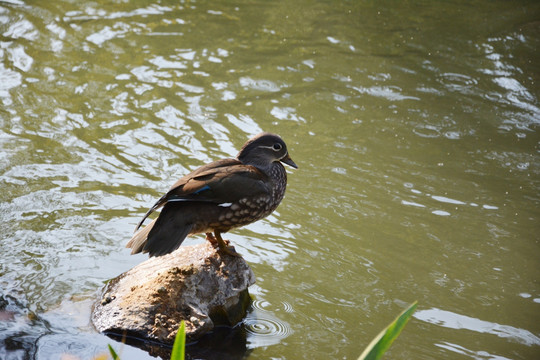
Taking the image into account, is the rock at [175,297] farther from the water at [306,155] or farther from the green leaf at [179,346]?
the green leaf at [179,346]

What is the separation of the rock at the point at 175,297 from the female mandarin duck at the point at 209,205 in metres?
0.17

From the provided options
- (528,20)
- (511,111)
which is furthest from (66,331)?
(528,20)

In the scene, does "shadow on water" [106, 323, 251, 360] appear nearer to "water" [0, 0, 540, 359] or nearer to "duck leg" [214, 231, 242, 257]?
"water" [0, 0, 540, 359]

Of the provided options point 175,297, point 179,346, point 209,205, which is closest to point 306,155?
point 209,205

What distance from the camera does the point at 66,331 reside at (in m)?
3.96

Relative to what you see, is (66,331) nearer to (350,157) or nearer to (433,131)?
(350,157)

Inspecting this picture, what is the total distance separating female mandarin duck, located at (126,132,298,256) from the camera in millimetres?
3980

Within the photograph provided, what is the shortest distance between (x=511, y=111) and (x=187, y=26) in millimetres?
4498

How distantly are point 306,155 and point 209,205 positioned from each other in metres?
2.65

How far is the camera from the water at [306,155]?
4.50 meters

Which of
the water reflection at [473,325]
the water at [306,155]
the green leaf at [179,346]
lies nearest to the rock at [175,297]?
the water at [306,155]

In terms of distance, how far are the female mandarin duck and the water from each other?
651 millimetres

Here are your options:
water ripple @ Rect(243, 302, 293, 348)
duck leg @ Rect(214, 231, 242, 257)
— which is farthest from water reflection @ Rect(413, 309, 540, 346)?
duck leg @ Rect(214, 231, 242, 257)

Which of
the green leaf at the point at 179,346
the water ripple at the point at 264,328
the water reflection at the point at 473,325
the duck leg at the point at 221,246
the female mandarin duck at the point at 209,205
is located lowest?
the water ripple at the point at 264,328
